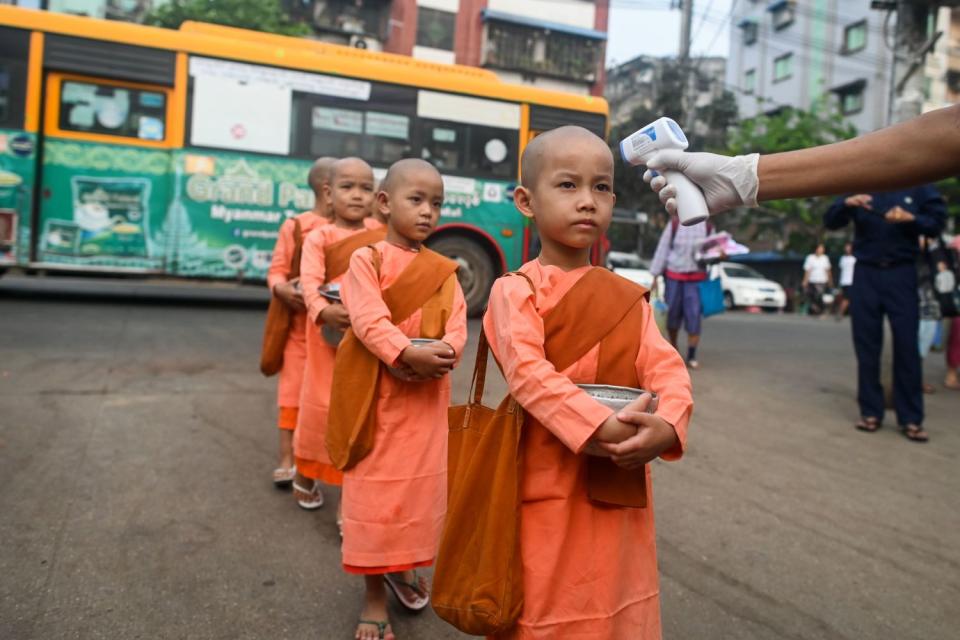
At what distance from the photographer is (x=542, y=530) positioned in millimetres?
1745

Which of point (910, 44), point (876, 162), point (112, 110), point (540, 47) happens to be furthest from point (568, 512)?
point (540, 47)

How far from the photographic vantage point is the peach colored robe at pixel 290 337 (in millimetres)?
3859

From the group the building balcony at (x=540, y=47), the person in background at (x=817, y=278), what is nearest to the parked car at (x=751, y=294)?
the person in background at (x=817, y=278)

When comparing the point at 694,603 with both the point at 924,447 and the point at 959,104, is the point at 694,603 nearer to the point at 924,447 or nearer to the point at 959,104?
the point at 959,104

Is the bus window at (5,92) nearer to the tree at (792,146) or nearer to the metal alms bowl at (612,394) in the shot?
the metal alms bowl at (612,394)

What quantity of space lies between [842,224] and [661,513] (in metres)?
2.73

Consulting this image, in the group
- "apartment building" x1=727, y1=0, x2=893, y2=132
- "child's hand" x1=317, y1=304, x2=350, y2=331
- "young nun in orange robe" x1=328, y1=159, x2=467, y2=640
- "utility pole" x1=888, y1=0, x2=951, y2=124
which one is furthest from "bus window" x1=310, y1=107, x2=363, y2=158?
"apartment building" x1=727, y1=0, x2=893, y2=132

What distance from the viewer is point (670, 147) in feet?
6.19

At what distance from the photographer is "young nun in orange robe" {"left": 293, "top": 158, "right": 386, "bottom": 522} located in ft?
10.8

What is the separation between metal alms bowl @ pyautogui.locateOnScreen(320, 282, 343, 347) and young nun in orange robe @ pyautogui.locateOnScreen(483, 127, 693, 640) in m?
1.32

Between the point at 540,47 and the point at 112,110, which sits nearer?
the point at 112,110

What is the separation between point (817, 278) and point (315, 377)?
18416mm

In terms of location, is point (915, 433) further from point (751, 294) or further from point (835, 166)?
point (751, 294)

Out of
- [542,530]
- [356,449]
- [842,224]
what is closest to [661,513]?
[356,449]
